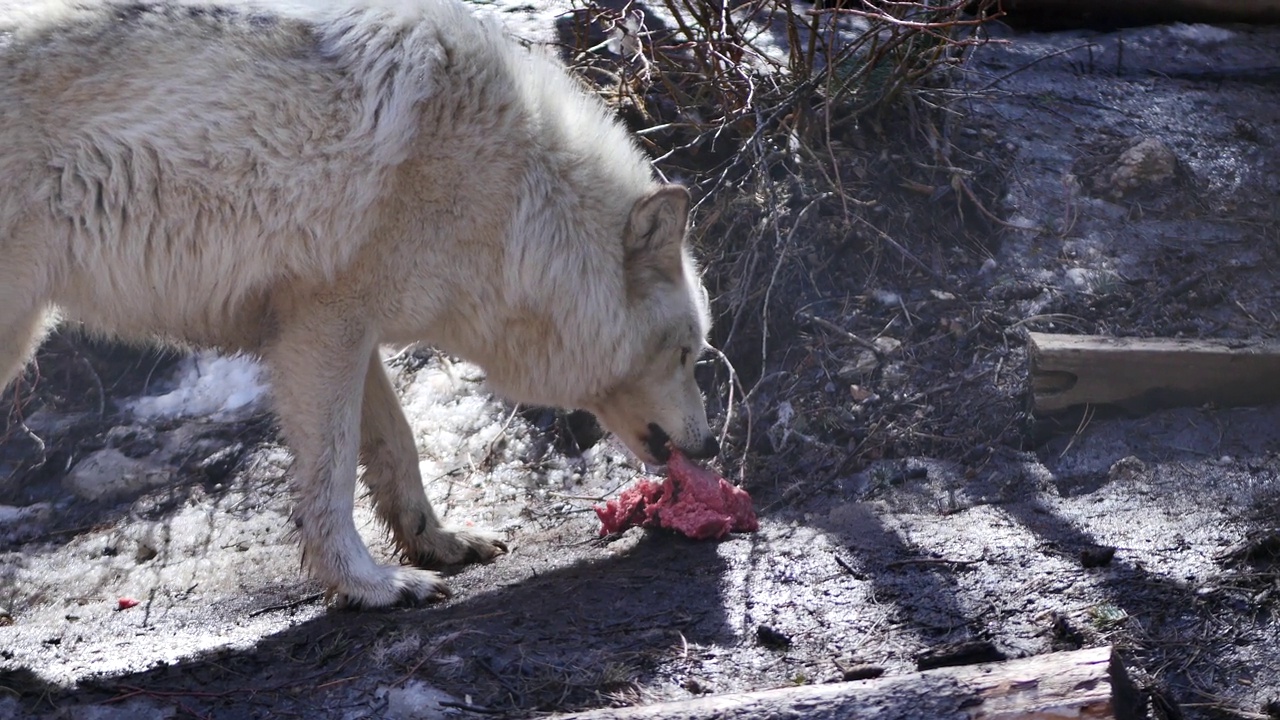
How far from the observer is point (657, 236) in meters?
4.42

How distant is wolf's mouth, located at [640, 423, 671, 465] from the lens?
15.5 ft

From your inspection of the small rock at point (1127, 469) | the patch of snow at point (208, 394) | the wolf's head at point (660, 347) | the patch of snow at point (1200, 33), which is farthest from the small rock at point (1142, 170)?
the patch of snow at point (208, 394)

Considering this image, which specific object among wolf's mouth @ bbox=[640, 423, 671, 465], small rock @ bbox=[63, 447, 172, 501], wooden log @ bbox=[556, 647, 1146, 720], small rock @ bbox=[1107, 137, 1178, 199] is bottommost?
small rock @ bbox=[63, 447, 172, 501]

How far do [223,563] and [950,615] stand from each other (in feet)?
11.0

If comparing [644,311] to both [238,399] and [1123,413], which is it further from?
[238,399]

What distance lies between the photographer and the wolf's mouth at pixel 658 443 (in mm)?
4730

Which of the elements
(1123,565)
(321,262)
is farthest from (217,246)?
(1123,565)

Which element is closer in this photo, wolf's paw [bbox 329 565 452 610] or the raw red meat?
wolf's paw [bbox 329 565 452 610]

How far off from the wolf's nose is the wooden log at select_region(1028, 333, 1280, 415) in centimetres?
140

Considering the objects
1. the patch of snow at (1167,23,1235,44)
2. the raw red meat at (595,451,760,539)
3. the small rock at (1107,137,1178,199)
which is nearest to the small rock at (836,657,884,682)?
the raw red meat at (595,451,760,539)

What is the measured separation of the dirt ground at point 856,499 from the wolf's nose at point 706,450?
0.36 meters

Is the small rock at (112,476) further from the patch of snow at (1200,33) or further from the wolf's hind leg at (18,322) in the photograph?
the patch of snow at (1200,33)

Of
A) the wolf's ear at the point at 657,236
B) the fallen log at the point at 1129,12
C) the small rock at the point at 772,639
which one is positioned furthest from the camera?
the fallen log at the point at 1129,12

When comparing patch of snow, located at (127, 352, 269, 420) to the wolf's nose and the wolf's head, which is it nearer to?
the wolf's head
